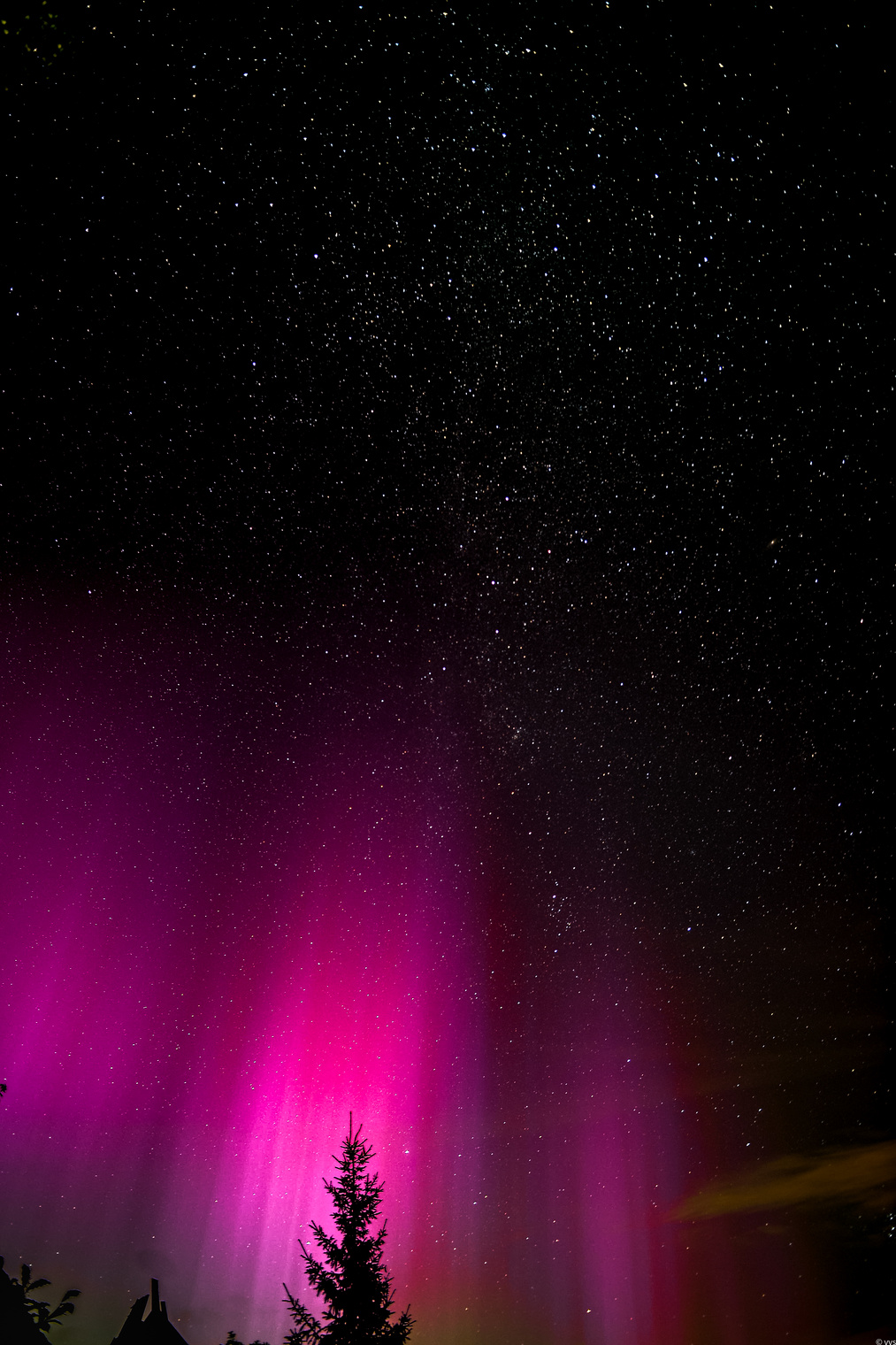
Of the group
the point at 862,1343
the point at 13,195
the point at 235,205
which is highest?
the point at 235,205

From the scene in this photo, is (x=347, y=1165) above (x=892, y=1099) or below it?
below

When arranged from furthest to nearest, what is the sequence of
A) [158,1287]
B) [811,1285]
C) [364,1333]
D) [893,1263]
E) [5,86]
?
[811,1285] < [893,1263] < [158,1287] < [364,1333] < [5,86]

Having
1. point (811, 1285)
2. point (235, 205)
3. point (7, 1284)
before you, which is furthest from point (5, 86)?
point (811, 1285)

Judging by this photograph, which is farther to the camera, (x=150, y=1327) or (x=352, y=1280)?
(x=150, y=1327)

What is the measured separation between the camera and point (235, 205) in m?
3.99

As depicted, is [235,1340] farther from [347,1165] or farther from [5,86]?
[5,86]

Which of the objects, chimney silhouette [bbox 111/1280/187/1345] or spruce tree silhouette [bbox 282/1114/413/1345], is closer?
spruce tree silhouette [bbox 282/1114/413/1345]

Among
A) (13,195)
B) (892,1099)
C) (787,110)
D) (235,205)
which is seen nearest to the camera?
(13,195)

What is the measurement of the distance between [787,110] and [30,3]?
4177 millimetres

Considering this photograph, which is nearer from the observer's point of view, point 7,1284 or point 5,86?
point 5,86

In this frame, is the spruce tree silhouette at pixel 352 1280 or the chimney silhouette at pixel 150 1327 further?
the chimney silhouette at pixel 150 1327

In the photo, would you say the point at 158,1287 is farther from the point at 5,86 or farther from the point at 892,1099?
the point at 892,1099

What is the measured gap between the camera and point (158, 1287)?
1459 cm

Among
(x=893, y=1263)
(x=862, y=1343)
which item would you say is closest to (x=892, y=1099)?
(x=862, y=1343)
